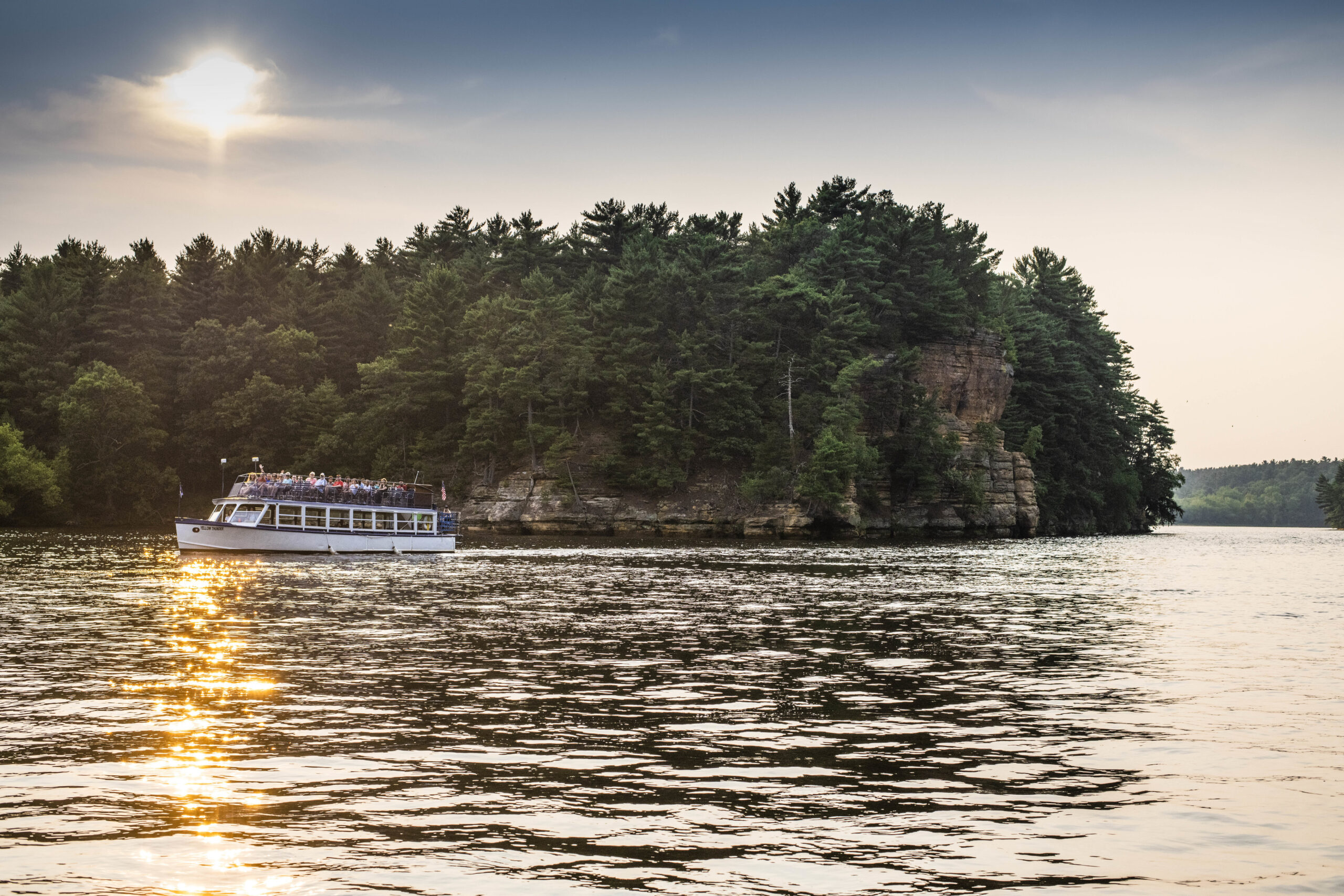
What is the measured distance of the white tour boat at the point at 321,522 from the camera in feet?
206

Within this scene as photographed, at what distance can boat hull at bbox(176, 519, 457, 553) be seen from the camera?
62.1 metres

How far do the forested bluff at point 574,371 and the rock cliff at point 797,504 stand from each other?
1.89 feet

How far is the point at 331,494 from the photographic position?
222ft

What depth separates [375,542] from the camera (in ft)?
225

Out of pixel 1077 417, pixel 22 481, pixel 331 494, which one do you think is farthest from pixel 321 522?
pixel 1077 417

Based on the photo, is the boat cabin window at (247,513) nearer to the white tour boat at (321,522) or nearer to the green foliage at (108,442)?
the white tour boat at (321,522)

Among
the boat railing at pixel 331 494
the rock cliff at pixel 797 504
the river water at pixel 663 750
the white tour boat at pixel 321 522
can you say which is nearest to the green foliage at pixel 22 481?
the rock cliff at pixel 797 504

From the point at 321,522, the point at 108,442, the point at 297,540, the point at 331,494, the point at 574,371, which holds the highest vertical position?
→ the point at 574,371

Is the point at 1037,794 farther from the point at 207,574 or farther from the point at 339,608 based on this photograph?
the point at 207,574

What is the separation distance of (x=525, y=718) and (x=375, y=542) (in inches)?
2158

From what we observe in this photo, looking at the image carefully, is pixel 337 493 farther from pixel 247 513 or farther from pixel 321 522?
pixel 247 513

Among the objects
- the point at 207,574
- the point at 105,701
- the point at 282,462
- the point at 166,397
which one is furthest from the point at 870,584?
the point at 166,397

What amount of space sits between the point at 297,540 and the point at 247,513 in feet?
11.1

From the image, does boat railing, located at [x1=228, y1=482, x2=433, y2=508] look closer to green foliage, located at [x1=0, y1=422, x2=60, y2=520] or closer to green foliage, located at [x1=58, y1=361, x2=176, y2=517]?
green foliage, located at [x1=0, y1=422, x2=60, y2=520]
